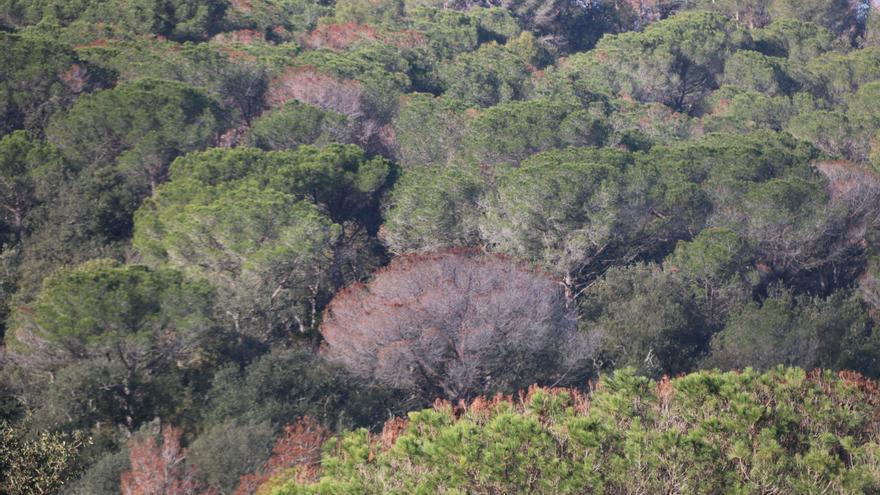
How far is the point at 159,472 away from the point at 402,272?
7.71 metres

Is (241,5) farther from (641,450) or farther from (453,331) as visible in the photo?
(641,450)

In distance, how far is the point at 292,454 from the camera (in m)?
15.4

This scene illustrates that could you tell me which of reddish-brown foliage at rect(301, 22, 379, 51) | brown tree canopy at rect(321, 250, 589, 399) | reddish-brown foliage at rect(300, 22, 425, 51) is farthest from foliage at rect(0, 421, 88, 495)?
reddish-brown foliage at rect(301, 22, 379, 51)

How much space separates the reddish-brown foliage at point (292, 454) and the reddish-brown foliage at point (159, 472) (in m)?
0.63

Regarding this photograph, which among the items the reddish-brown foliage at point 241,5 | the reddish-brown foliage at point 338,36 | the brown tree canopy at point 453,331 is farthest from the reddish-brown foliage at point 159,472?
the reddish-brown foliage at point 241,5

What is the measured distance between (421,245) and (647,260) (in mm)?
6221

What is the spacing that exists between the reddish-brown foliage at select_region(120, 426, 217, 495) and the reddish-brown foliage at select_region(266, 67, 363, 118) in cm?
1705

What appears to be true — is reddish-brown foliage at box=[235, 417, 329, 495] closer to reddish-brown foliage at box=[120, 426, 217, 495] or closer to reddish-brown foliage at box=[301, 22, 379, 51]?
reddish-brown foliage at box=[120, 426, 217, 495]

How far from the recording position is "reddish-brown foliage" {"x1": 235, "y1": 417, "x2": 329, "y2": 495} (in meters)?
14.4

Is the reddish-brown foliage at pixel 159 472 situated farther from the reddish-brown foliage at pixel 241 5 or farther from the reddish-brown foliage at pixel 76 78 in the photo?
the reddish-brown foliage at pixel 241 5

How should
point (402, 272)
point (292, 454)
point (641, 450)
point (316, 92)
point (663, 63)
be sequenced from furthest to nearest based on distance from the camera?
point (663, 63)
point (316, 92)
point (402, 272)
point (292, 454)
point (641, 450)

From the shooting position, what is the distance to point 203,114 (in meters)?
27.0

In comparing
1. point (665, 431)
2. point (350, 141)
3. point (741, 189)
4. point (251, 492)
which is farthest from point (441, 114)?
point (665, 431)

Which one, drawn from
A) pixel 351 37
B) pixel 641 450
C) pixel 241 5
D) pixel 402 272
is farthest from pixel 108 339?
pixel 241 5
